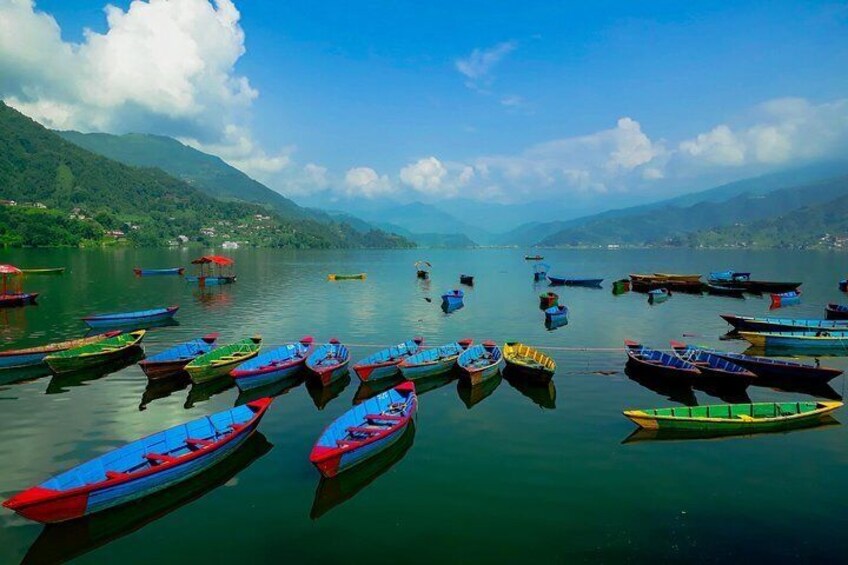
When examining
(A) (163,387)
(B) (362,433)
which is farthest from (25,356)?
(B) (362,433)

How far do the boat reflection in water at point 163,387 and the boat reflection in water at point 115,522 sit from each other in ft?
40.8

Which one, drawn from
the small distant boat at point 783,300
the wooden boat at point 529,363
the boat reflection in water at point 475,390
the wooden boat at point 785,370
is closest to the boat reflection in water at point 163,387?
the boat reflection in water at point 475,390

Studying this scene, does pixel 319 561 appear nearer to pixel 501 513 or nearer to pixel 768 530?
pixel 501 513

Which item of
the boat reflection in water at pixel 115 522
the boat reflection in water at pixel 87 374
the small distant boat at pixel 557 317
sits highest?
the small distant boat at pixel 557 317

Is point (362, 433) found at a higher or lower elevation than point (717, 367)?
lower

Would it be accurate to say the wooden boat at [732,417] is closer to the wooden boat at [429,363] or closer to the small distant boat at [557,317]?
the wooden boat at [429,363]

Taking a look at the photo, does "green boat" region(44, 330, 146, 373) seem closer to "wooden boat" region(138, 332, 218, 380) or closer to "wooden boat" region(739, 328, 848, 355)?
"wooden boat" region(138, 332, 218, 380)

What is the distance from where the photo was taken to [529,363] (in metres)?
36.3

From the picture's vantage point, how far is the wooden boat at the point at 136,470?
16891 mm

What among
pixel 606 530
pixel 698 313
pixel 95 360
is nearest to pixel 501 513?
pixel 606 530

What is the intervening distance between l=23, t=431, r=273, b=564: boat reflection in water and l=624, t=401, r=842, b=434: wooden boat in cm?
2102

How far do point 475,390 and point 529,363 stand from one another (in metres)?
5.13

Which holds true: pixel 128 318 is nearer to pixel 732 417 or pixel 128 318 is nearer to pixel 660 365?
pixel 660 365

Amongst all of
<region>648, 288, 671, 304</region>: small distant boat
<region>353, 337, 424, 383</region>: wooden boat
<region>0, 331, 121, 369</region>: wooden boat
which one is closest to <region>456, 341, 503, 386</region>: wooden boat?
<region>353, 337, 424, 383</region>: wooden boat
